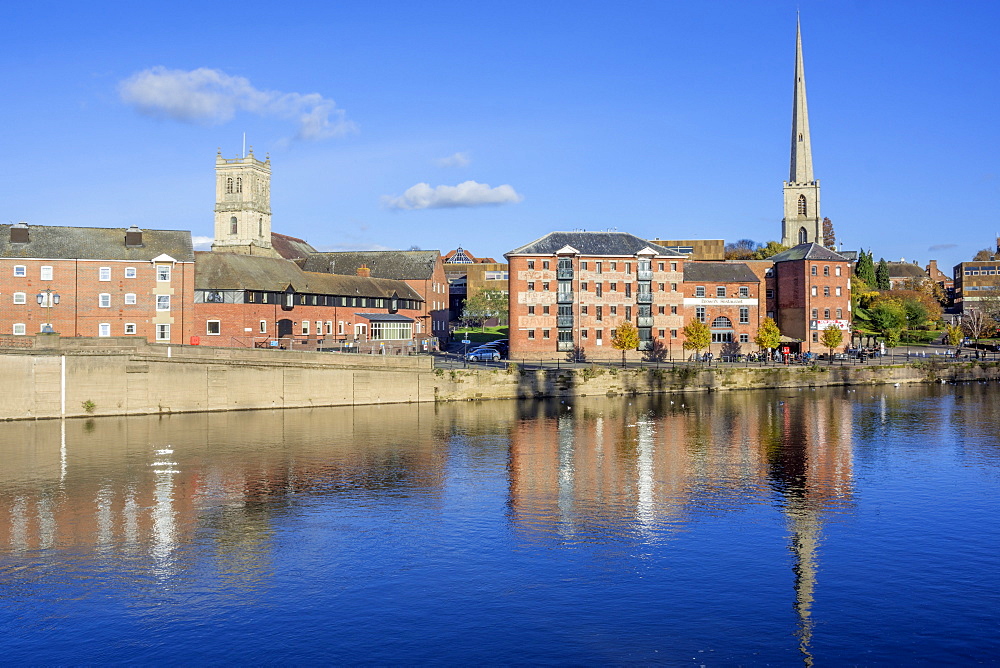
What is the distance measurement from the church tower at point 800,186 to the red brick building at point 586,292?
199 feet

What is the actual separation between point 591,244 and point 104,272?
49480 mm

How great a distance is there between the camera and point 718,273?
10212 cm

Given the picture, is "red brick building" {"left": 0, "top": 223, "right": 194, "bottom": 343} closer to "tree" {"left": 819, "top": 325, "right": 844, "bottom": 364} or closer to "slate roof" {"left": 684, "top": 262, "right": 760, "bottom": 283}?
"slate roof" {"left": 684, "top": 262, "right": 760, "bottom": 283}

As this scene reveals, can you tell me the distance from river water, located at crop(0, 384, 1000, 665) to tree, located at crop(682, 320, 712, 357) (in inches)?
1574

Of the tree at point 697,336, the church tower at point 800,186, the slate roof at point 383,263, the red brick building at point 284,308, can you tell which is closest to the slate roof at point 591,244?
the tree at point 697,336

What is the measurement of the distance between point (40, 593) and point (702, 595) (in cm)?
1930

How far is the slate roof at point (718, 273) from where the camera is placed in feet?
330

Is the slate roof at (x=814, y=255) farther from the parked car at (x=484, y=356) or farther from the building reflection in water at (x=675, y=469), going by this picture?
the parked car at (x=484, y=356)

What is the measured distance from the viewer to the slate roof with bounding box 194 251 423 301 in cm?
7838

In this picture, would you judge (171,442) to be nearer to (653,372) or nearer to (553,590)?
(553,590)

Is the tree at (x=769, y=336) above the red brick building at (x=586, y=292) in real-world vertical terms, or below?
below

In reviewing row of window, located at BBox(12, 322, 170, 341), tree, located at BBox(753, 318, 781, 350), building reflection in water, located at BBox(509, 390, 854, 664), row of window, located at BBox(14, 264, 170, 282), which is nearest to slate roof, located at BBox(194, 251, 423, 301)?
row of window, located at BBox(14, 264, 170, 282)

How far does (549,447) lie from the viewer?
49938 millimetres

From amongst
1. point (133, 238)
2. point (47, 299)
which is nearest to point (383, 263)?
point (133, 238)
